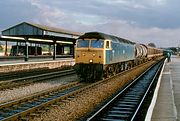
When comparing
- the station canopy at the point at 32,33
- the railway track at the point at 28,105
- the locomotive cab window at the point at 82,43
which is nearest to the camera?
the railway track at the point at 28,105

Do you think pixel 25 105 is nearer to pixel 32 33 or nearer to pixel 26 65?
pixel 26 65

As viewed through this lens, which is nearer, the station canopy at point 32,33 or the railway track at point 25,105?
the railway track at point 25,105

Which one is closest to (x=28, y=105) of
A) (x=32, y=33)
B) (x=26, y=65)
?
(x=26, y=65)

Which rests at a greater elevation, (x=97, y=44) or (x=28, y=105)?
(x=97, y=44)

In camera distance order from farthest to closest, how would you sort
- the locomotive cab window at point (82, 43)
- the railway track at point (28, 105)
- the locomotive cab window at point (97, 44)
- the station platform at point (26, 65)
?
the station platform at point (26, 65) → the locomotive cab window at point (82, 43) → the locomotive cab window at point (97, 44) → the railway track at point (28, 105)

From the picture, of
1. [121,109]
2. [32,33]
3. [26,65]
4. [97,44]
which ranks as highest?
[32,33]

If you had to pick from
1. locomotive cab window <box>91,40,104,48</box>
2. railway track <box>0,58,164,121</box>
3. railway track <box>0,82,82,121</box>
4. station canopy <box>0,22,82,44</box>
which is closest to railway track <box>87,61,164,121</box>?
railway track <box>0,58,164,121</box>

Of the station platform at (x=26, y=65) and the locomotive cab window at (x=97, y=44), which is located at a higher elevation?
the locomotive cab window at (x=97, y=44)

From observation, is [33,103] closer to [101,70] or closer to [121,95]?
[121,95]

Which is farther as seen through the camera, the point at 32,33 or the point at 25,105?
the point at 32,33

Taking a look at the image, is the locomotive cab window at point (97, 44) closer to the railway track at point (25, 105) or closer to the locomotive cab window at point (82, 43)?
the locomotive cab window at point (82, 43)

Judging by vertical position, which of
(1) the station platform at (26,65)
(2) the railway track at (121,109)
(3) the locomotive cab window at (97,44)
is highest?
(3) the locomotive cab window at (97,44)

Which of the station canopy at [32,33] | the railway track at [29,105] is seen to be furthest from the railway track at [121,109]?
the station canopy at [32,33]

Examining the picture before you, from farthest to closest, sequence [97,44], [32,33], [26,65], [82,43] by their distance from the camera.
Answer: [32,33] < [26,65] < [82,43] < [97,44]
